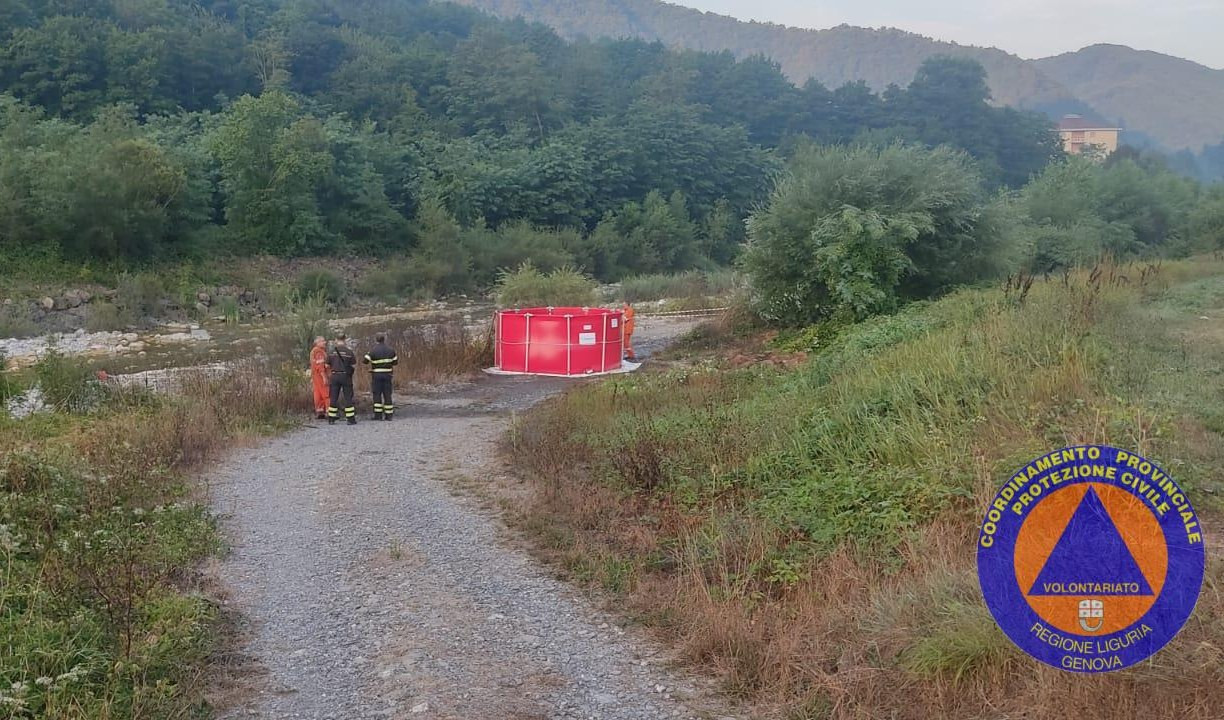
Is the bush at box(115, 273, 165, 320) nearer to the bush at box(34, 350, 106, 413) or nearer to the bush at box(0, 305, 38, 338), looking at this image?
the bush at box(0, 305, 38, 338)

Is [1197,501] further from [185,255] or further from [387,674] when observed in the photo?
[185,255]

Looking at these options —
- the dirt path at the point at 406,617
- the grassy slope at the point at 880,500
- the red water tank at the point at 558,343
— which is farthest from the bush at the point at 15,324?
the grassy slope at the point at 880,500

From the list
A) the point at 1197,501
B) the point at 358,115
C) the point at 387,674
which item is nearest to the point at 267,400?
the point at 387,674

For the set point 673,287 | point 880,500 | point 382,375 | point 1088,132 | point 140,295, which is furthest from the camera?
point 1088,132

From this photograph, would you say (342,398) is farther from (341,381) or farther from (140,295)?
(140,295)

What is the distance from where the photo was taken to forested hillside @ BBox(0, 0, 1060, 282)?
4406 centimetres

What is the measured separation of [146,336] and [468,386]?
745 inches

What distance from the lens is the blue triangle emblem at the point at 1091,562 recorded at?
4121 mm

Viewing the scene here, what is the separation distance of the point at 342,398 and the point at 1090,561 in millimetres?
12524

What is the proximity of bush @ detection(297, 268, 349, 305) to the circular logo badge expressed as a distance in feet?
143

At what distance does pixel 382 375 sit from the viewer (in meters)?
15.0

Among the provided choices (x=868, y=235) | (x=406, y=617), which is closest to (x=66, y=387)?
(x=406, y=617)

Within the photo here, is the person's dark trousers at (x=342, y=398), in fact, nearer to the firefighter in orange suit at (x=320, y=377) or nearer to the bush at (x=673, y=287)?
the firefighter in orange suit at (x=320, y=377)

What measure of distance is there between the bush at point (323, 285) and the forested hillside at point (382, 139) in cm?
512
